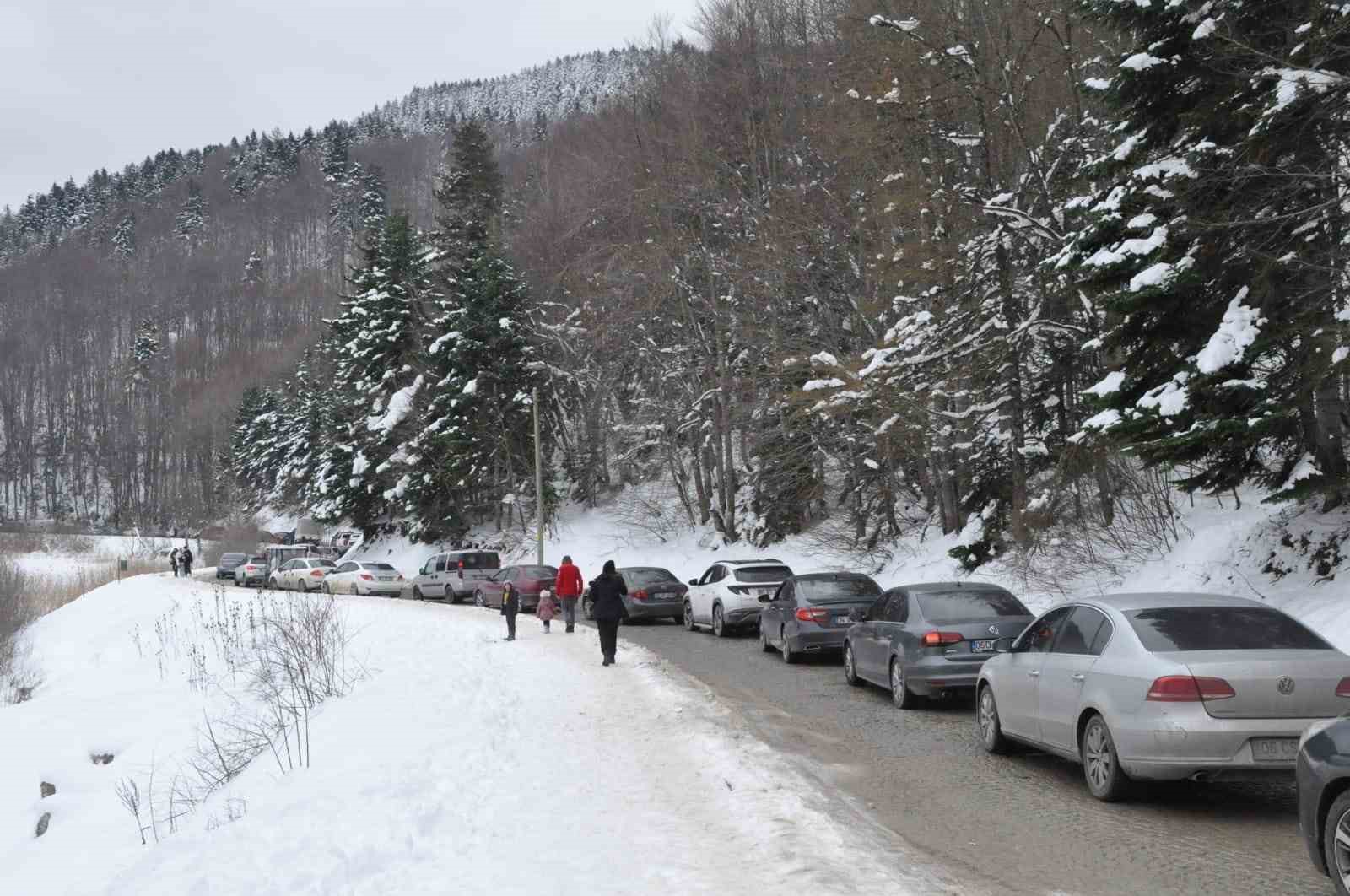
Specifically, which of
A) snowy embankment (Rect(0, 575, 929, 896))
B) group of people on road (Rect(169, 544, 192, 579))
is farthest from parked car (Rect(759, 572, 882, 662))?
group of people on road (Rect(169, 544, 192, 579))

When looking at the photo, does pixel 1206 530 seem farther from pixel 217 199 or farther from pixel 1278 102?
pixel 217 199

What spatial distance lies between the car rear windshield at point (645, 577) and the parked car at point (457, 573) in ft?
29.9

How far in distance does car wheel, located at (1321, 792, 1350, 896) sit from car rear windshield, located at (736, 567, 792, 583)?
17955mm

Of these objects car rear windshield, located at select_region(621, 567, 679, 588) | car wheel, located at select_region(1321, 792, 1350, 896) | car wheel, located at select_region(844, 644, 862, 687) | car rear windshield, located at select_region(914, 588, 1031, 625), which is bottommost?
car wheel, located at select_region(844, 644, 862, 687)

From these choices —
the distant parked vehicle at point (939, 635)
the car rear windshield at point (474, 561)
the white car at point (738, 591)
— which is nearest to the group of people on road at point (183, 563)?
the car rear windshield at point (474, 561)

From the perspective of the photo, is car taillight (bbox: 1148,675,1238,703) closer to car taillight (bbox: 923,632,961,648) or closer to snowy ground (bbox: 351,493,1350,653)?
car taillight (bbox: 923,632,961,648)

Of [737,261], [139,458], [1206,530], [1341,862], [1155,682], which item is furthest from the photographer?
[139,458]

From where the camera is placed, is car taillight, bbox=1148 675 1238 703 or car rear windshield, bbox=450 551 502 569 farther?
car rear windshield, bbox=450 551 502 569

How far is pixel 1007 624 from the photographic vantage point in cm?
1277

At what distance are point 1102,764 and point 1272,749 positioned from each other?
1222mm

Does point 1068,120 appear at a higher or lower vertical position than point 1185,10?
higher

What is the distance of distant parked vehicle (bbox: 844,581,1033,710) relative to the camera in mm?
12602

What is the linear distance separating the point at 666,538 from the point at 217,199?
138255mm

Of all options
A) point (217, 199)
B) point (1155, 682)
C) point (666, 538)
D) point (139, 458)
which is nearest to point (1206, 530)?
point (1155, 682)
